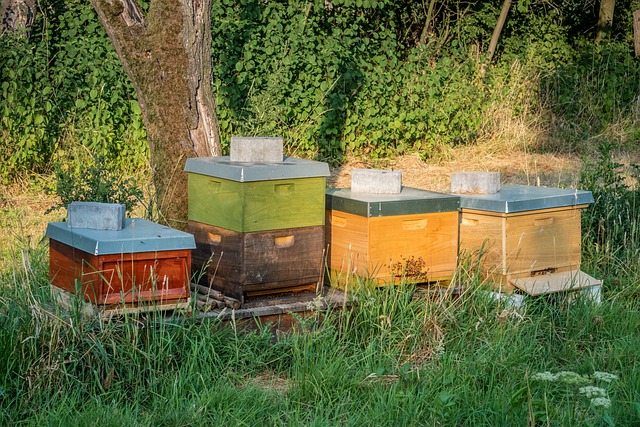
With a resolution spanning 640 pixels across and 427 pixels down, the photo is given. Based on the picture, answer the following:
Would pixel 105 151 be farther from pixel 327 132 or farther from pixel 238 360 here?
pixel 238 360

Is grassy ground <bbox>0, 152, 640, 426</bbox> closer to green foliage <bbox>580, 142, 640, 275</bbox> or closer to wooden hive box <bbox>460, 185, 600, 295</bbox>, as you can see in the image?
wooden hive box <bbox>460, 185, 600, 295</bbox>

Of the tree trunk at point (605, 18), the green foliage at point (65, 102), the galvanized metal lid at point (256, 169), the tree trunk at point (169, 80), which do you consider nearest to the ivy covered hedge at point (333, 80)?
the green foliage at point (65, 102)

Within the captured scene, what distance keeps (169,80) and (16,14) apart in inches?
167

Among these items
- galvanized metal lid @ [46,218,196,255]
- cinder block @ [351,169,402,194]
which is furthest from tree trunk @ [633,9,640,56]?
galvanized metal lid @ [46,218,196,255]

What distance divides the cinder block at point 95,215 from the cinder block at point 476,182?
6.08 ft

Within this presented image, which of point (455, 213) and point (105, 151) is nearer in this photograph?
point (455, 213)

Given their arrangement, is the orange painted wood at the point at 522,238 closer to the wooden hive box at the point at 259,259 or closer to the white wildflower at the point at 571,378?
the wooden hive box at the point at 259,259

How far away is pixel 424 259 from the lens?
14.1 feet

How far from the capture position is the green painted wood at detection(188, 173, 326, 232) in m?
3.87

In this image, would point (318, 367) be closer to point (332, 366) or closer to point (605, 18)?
point (332, 366)

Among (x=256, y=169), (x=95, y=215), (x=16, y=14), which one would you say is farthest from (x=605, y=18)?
(x=95, y=215)

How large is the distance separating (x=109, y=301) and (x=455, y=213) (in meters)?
1.78

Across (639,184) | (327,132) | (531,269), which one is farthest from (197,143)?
(327,132)

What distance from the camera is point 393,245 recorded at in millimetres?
4160
